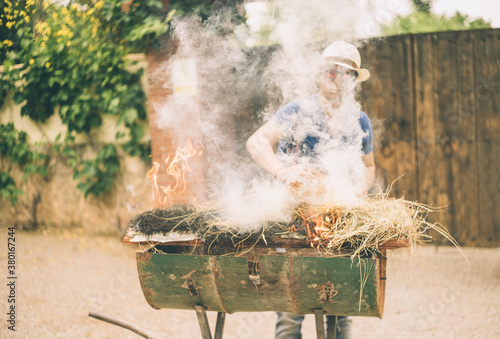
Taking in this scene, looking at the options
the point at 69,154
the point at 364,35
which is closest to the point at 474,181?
the point at 364,35

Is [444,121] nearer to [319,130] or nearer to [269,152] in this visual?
[319,130]

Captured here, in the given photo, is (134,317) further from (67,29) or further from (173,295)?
(67,29)

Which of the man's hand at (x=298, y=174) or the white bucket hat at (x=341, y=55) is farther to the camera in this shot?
the white bucket hat at (x=341, y=55)

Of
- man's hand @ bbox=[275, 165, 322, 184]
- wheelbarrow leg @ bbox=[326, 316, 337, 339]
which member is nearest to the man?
man's hand @ bbox=[275, 165, 322, 184]

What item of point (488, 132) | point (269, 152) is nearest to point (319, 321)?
point (269, 152)

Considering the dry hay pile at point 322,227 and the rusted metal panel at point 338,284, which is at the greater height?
the dry hay pile at point 322,227

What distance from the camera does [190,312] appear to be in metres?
4.00

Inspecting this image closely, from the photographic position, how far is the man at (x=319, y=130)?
2525 millimetres

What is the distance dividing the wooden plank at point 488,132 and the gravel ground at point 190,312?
0.31 m

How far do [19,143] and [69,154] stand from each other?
990mm

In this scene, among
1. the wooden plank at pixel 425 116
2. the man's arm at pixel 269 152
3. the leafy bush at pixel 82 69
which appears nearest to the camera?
the man's arm at pixel 269 152

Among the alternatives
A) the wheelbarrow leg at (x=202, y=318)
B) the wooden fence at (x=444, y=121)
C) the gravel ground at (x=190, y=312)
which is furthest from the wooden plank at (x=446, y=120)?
the wheelbarrow leg at (x=202, y=318)

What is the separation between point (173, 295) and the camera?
217 cm

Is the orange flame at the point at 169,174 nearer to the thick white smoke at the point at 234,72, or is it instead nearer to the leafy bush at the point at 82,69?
the thick white smoke at the point at 234,72
